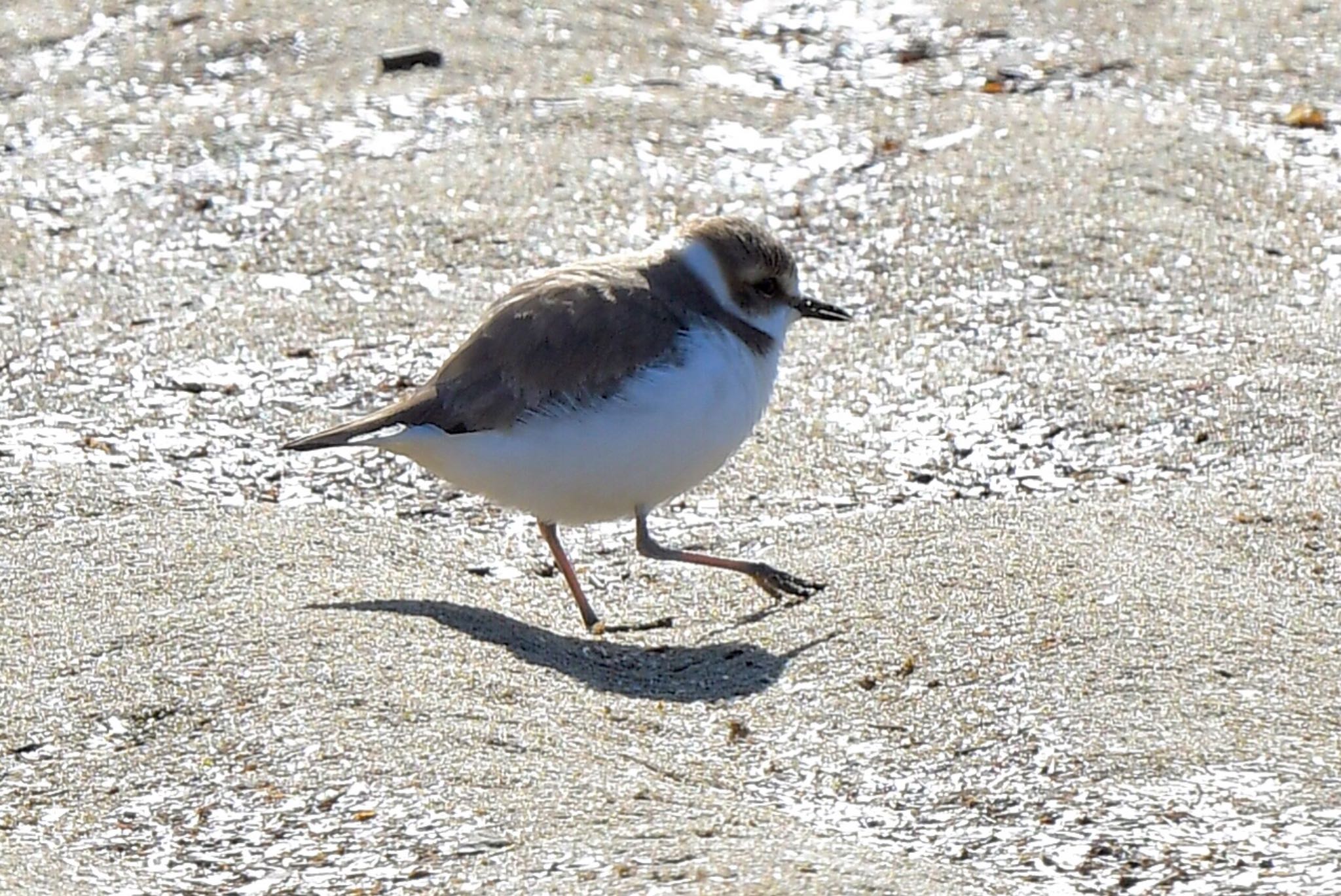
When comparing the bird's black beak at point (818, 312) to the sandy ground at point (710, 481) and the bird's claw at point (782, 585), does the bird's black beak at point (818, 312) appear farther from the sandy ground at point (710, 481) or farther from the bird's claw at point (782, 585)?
the bird's claw at point (782, 585)

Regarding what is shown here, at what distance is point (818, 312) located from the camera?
5555mm

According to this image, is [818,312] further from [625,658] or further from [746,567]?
[625,658]

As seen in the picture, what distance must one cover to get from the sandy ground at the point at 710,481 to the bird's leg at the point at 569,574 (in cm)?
6

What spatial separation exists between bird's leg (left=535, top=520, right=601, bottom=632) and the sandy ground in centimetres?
6

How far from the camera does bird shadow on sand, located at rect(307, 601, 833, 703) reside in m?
4.48

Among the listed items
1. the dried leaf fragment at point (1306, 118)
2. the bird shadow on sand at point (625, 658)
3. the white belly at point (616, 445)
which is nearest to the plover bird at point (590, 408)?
the white belly at point (616, 445)

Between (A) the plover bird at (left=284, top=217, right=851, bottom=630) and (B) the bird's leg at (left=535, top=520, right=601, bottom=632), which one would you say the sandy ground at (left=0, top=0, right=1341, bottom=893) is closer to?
(B) the bird's leg at (left=535, top=520, right=601, bottom=632)

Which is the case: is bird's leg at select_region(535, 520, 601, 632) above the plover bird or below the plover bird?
below

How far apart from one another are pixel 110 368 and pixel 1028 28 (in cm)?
469

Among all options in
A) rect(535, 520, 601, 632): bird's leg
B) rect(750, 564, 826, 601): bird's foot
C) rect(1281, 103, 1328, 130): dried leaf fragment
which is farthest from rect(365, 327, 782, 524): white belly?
rect(1281, 103, 1328, 130): dried leaf fragment

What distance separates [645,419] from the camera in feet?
16.0

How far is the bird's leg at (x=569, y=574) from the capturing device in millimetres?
4953

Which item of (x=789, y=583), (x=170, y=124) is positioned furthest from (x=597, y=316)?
(x=170, y=124)

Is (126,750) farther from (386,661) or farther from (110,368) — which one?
(110,368)
